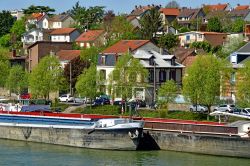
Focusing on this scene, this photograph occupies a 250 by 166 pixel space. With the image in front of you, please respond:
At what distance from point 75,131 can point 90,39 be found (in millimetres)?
60609

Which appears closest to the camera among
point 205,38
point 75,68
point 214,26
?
point 75,68

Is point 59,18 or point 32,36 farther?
point 59,18

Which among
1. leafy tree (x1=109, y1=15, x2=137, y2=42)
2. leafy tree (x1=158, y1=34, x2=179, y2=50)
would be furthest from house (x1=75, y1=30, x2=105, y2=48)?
leafy tree (x1=158, y1=34, x2=179, y2=50)

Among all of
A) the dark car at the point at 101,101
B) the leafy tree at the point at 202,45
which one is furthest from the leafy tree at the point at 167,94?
the leafy tree at the point at 202,45

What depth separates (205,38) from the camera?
100000mm

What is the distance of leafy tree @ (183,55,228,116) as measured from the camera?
5194cm

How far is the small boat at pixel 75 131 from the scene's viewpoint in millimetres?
42781

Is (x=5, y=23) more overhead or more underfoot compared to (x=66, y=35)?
more overhead

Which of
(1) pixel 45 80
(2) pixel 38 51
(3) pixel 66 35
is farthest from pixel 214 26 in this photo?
(1) pixel 45 80

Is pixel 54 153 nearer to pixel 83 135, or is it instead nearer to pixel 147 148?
pixel 83 135

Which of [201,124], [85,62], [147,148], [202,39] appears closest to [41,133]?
[147,148]

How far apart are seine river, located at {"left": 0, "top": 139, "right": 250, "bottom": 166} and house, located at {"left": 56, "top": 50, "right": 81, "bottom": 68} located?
1347 inches

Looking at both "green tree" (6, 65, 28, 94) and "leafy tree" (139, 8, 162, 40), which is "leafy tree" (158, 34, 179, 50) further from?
"green tree" (6, 65, 28, 94)

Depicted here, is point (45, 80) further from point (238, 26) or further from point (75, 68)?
point (238, 26)
